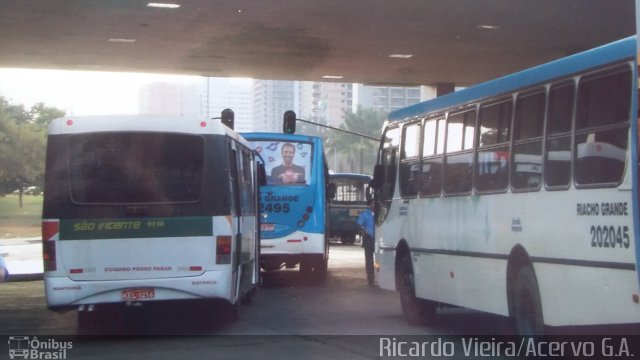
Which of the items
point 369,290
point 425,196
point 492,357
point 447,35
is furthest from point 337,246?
point 492,357

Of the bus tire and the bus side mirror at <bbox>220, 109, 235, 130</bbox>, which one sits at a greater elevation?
the bus side mirror at <bbox>220, 109, 235, 130</bbox>

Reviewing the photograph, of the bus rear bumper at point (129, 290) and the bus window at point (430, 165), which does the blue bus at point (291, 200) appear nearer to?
the bus window at point (430, 165)

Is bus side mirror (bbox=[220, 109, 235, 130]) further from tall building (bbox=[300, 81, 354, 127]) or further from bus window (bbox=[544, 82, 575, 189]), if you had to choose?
tall building (bbox=[300, 81, 354, 127])

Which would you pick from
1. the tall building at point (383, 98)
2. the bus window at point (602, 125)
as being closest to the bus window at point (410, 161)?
the bus window at point (602, 125)

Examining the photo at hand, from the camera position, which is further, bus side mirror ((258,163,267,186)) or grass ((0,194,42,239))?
grass ((0,194,42,239))

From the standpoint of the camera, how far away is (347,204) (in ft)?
141

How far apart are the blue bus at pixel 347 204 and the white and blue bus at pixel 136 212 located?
29.1 meters

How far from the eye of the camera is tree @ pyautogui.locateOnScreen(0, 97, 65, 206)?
101 ft

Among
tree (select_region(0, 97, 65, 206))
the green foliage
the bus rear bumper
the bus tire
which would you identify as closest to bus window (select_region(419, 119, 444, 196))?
the bus rear bumper

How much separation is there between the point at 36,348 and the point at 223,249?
2.51 m

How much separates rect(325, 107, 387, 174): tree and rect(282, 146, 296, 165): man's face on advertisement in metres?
33.5

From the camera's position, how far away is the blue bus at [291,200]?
21.7 meters

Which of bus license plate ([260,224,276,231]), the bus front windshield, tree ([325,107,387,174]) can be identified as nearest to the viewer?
bus license plate ([260,224,276,231])

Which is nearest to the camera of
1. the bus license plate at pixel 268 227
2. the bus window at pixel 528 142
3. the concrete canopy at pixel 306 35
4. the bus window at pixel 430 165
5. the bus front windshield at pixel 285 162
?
the bus window at pixel 528 142
